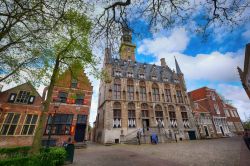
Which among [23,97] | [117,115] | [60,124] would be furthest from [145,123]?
[23,97]

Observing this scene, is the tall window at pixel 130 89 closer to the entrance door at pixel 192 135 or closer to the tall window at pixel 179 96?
the tall window at pixel 179 96

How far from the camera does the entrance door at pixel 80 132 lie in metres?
19.9

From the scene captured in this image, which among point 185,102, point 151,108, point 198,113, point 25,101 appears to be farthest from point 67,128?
point 198,113

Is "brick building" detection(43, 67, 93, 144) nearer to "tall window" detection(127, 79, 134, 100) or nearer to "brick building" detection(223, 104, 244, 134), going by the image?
"tall window" detection(127, 79, 134, 100)

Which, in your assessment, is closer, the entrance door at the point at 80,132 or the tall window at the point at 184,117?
the entrance door at the point at 80,132

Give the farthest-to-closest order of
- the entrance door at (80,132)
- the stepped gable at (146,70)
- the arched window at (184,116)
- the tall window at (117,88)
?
the stepped gable at (146,70) → the arched window at (184,116) → the tall window at (117,88) → the entrance door at (80,132)

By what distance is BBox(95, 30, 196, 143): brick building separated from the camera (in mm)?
23797

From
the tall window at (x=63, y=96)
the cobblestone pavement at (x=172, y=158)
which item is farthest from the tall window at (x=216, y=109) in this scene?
the tall window at (x=63, y=96)

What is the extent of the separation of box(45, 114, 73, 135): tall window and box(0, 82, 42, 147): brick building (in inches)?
76.3

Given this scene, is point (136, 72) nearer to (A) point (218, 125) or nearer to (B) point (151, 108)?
(B) point (151, 108)

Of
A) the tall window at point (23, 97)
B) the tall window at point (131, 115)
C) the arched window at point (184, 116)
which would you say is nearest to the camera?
the tall window at point (23, 97)

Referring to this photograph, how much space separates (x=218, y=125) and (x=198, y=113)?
7.91 metres

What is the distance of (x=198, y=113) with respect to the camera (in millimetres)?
32688

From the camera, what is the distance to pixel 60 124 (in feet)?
61.7
